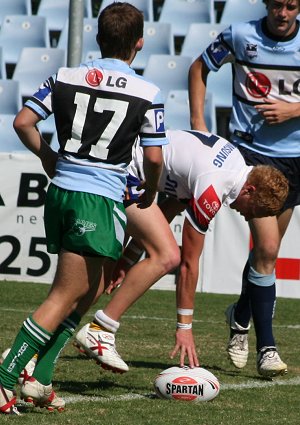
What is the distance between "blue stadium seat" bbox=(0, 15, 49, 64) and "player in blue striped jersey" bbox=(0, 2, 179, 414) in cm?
1092

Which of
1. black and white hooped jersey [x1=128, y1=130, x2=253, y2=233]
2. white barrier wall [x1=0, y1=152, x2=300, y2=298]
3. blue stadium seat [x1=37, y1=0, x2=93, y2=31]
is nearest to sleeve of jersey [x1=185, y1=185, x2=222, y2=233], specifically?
black and white hooped jersey [x1=128, y1=130, x2=253, y2=233]

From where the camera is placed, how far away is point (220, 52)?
232 inches

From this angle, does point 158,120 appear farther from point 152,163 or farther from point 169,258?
point 169,258

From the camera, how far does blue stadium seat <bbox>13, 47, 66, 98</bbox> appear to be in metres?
14.0

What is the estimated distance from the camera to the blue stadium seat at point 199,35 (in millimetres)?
13977

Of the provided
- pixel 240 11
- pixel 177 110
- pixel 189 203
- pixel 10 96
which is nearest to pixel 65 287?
pixel 189 203

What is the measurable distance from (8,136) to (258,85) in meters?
7.52

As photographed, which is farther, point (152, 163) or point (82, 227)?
point (152, 163)

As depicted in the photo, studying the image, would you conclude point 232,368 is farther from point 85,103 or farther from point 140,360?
point 85,103

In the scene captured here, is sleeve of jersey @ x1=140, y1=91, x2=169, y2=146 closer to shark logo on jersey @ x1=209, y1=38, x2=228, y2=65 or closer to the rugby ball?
the rugby ball

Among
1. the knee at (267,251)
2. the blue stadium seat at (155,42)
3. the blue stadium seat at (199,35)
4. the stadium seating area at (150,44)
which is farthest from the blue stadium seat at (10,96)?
the knee at (267,251)

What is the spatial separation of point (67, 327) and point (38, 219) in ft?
20.2

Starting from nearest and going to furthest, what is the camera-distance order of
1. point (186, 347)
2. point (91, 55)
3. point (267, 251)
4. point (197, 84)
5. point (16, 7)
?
point (186, 347) < point (267, 251) < point (197, 84) < point (91, 55) < point (16, 7)

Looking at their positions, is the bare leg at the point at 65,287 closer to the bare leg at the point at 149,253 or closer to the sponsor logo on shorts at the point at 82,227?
the sponsor logo on shorts at the point at 82,227
